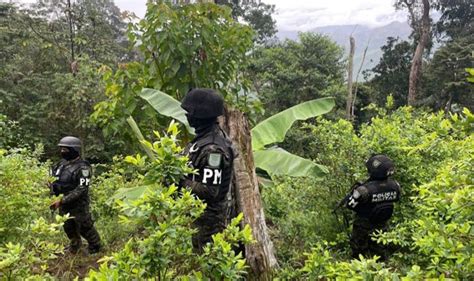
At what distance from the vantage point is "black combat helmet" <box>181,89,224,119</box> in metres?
3.41

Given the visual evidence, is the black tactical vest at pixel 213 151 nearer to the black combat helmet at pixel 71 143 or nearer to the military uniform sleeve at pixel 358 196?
the military uniform sleeve at pixel 358 196

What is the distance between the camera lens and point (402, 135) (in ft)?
17.2

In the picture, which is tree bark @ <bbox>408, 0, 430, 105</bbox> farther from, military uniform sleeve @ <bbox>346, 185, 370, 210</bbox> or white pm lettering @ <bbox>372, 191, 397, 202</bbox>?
military uniform sleeve @ <bbox>346, 185, 370, 210</bbox>

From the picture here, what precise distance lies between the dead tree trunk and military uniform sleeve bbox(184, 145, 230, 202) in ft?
2.42

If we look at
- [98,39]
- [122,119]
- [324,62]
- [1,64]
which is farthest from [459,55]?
[1,64]

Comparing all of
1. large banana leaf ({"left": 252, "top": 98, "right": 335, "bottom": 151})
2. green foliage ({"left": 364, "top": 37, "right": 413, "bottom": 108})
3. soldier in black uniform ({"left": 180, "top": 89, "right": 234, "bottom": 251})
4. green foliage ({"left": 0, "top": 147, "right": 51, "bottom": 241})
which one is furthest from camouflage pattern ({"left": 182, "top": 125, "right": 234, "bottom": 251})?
green foliage ({"left": 364, "top": 37, "right": 413, "bottom": 108})

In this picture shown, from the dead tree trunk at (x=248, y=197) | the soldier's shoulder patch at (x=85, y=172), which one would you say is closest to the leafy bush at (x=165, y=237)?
the dead tree trunk at (x=248, y=197)

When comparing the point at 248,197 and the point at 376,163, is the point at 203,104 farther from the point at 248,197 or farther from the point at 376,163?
the point at 376,163

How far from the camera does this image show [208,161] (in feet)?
10.7

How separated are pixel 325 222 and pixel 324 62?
54.7 ft

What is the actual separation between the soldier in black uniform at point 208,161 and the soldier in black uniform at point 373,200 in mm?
1719

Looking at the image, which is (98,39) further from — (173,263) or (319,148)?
(173,263)

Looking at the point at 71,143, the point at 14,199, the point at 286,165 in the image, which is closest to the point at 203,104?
the point at 14,199

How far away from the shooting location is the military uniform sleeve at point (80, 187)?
5129 millimetres
